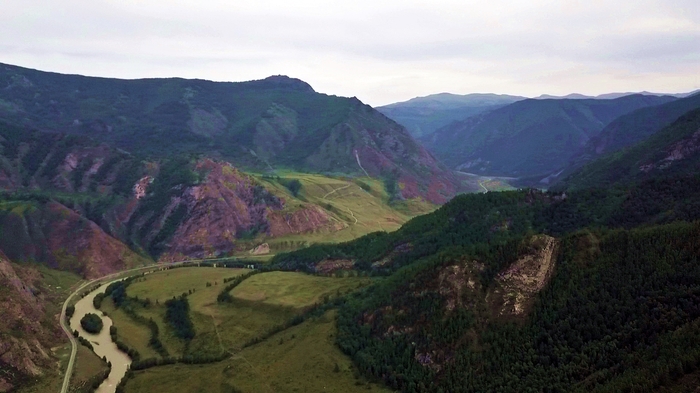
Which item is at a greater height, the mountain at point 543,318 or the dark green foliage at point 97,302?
the mountain at point 543,318

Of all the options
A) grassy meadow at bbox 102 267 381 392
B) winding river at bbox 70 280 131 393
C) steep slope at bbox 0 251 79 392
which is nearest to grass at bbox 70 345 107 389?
winding river at bbox 70 280 131 393

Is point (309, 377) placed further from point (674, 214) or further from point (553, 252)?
point (674, 214)

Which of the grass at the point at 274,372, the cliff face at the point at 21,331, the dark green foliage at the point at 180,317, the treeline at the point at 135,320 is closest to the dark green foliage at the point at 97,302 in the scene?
the treeline at the point at 135,320

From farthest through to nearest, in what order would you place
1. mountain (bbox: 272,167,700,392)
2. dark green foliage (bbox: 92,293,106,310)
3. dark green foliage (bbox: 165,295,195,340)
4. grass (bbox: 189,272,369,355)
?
1. dark green foliage (bbox: 92,293,106,310)
2. dark green foliage (bbox: 165,295,195,340)
3. grass (bbox: 189,272,369,355)
4. mountain (bbox: 272,167,700,392)

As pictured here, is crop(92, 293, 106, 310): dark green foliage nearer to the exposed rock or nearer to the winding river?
the winding river

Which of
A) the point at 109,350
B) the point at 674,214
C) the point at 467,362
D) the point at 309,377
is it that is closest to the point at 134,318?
the point at 109,350

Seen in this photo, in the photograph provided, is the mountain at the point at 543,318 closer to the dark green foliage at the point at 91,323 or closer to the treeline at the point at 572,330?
the treeline at the point at 572,330

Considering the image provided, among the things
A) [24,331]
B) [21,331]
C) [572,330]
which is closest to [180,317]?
[24,331]
